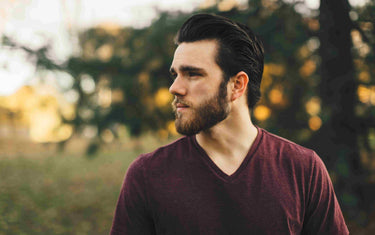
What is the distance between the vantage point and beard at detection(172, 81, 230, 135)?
1.86 metres

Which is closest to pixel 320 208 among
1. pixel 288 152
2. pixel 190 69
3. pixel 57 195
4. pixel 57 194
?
pixel 288 152

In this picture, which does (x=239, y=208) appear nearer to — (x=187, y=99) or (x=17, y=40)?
(x=187, y=99)

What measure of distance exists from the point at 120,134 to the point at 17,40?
2.12 m

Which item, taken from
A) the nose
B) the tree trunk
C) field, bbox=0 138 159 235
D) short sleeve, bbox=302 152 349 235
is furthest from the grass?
short sleeve, bbox=302 152 349 235

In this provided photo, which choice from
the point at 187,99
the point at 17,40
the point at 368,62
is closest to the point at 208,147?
the point at 187,99

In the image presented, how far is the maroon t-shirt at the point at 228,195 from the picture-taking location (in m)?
1.70

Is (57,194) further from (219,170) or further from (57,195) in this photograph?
(219,170)

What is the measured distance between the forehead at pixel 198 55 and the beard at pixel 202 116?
0.17 metres

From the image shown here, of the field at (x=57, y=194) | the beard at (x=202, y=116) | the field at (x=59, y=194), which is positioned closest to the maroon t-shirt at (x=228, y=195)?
the beard at (x=202, y=116)

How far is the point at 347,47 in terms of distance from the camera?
4.75 m

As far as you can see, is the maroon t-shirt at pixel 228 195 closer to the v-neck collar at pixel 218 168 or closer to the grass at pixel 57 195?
the v-neck collar at pixel 218 168

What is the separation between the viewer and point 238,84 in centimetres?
201

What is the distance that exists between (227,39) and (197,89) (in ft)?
1.17

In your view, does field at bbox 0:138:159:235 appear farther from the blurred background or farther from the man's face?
the man's face
